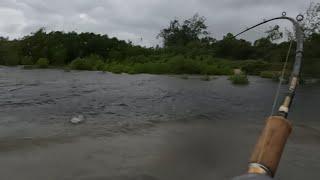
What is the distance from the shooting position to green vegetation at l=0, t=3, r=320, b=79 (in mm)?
42562

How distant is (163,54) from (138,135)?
48176 mm

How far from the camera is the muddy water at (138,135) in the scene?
8.49m

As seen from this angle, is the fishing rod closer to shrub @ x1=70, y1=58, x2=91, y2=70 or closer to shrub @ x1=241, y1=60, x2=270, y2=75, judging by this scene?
shrub @ x1=241, y1=60, x2=270, y2=75

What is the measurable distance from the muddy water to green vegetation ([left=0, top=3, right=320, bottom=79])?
16744mm

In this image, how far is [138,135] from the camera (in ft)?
39.3

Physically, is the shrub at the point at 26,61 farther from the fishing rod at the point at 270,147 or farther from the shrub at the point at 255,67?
the fishing rod at the point at 270,147

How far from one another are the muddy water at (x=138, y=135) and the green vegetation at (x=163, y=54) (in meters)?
16.7

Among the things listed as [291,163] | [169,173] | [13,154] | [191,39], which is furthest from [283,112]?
[191,39]

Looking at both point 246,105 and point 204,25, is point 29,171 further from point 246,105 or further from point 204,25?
point 204,25

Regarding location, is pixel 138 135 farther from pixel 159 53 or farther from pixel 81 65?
pixel 159 53

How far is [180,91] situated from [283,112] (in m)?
21.2

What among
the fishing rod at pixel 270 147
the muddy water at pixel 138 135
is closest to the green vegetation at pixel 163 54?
the muddy water at pixel 138 135

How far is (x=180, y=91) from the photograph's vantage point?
23.5 metres

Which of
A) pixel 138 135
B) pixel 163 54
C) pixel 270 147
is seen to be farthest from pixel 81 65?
pixel 270 147
